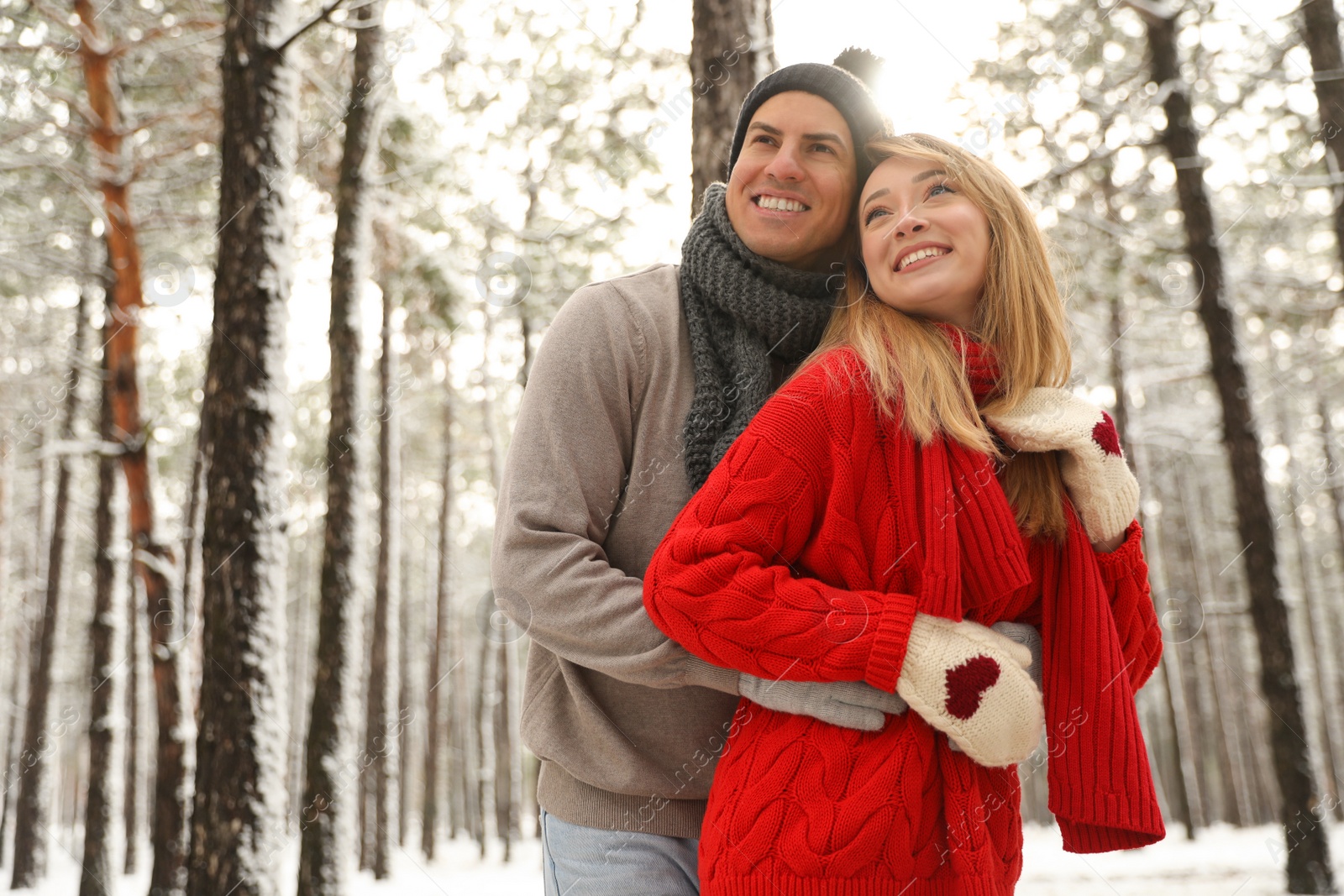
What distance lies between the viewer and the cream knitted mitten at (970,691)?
1565 mm

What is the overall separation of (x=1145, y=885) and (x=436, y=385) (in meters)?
11.7

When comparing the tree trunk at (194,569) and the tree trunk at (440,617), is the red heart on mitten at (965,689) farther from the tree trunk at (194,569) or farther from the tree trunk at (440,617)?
the tree trunk at (440,617)

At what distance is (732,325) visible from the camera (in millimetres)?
2061

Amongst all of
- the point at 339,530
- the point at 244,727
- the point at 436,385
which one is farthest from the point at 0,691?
the point at 244,727

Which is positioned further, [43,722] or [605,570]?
[43,722]

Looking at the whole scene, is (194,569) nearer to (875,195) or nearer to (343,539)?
(343,539)

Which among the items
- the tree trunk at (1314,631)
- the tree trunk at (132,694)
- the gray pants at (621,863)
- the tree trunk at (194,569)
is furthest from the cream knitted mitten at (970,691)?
the tree trunk at (1314,631)

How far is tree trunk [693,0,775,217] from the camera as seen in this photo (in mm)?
3701

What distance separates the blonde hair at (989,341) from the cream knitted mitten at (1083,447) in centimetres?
4

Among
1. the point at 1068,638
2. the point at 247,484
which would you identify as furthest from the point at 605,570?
the point at 247,484

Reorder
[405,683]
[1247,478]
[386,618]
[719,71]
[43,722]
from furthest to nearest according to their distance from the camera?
[405,683] → [43,722] → [386,618] → [1247,478] → [719,71]

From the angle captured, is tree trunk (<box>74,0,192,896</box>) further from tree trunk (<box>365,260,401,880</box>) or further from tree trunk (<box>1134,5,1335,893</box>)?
tree trunk (<box>1134,5,1335,893</box>)

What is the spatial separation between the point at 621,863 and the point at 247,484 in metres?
3.41

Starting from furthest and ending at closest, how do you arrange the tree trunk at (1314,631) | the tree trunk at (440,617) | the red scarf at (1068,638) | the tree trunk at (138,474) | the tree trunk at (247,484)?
the tree trunk at (1314,631) < the tree trunk at (440,617) < the tree trunk at (138,474) < the tree trunk at (247,484) < the red scarf at (1068,638)
